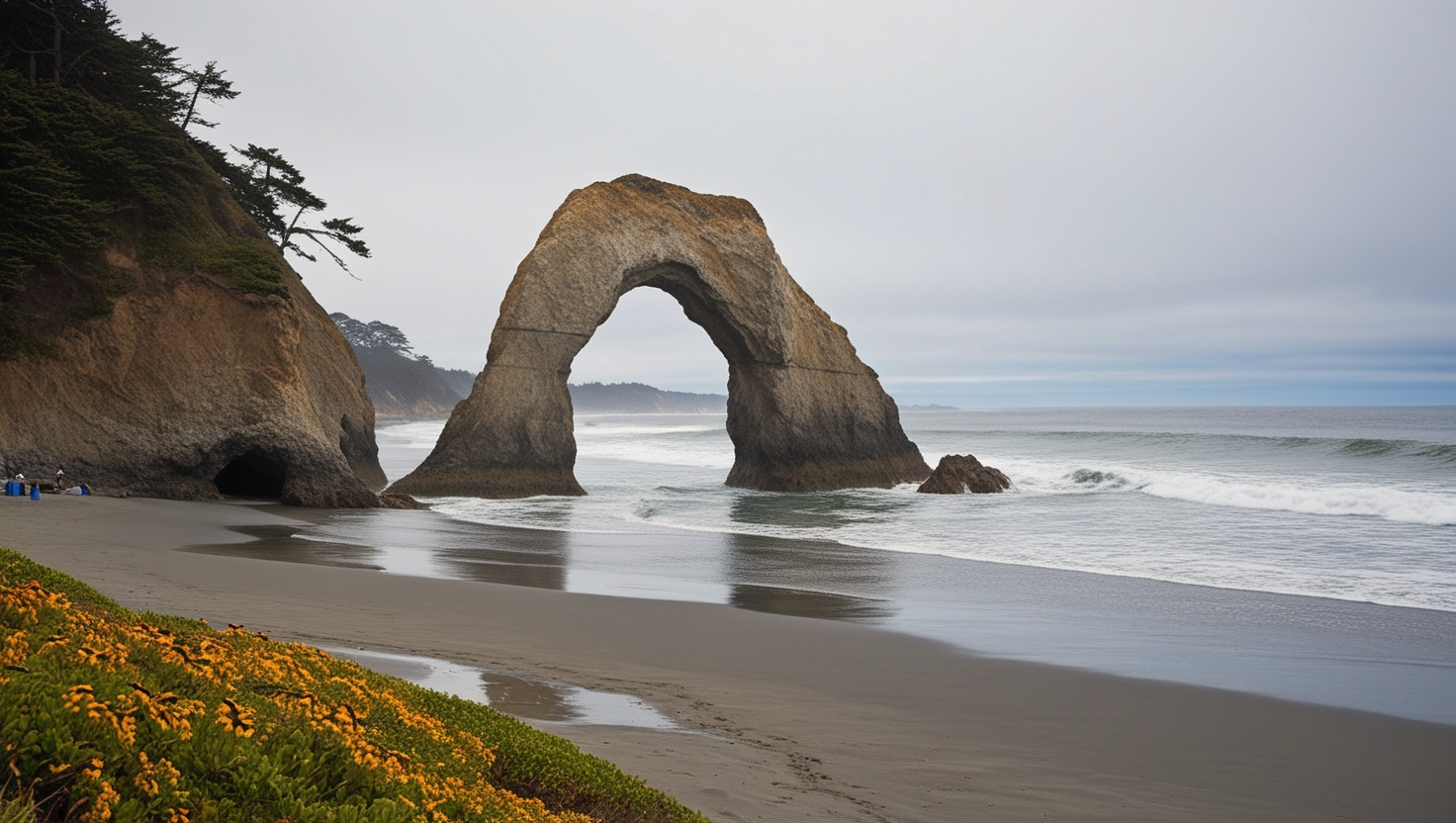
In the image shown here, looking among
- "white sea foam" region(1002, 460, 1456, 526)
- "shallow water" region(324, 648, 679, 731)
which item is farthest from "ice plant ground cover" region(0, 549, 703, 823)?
"white sea foam" region(1002, 460, 1456, 526)

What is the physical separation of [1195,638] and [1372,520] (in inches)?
667

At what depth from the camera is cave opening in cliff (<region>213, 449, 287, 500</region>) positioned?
26938 mm

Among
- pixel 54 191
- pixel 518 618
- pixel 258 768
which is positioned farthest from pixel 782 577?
pixel 54 191

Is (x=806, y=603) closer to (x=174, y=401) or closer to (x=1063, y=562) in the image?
(x=1063, y=562)

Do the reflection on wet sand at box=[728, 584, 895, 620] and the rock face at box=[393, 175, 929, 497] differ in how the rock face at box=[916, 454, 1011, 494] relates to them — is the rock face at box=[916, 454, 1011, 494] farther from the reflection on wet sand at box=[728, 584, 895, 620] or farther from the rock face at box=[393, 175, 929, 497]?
the reflection on wet sand at box=[728, 584, 895, 620]

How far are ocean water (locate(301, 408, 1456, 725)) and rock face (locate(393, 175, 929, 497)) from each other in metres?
2.08

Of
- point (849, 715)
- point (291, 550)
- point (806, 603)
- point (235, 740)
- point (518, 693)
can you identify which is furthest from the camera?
point (291, 550)

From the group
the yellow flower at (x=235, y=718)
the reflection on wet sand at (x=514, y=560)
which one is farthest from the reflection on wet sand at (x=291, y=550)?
the yellow flower at (x=235, y=718)

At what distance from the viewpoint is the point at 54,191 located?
23328 millimetres

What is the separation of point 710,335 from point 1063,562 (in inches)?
939

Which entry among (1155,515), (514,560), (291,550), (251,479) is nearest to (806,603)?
(514,560)

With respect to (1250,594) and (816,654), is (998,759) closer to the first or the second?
(816,654)

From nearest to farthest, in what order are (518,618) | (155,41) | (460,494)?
(518,618) → (460,494) → (155,41)

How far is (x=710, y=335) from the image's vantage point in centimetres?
4081
